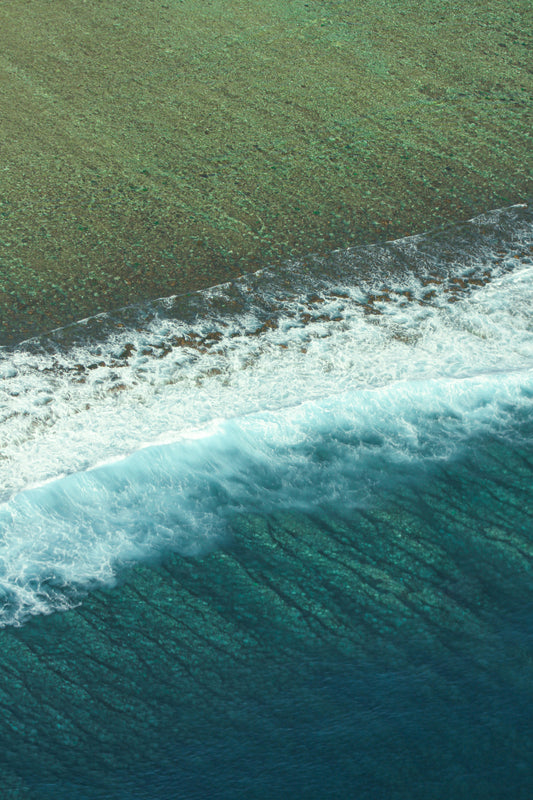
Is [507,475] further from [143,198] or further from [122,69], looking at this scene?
[122,69]

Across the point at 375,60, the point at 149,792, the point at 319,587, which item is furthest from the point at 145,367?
the point at 375,60

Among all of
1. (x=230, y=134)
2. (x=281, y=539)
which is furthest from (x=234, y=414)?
(x=230, y=134)

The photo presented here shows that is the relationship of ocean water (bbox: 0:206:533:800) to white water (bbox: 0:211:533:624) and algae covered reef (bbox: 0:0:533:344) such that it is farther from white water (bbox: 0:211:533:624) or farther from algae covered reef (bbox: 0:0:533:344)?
algae covered reef (bbox: 0:0:533:344)

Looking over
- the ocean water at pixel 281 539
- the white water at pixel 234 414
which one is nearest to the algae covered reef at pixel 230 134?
the ocean water at pixel 281 539

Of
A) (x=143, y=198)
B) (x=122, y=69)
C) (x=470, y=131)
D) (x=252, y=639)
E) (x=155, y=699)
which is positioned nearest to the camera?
(x=155, y=699)

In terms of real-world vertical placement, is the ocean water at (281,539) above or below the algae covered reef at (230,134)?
below

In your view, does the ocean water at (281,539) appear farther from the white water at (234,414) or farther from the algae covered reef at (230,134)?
the algae covered reef at (230,134)

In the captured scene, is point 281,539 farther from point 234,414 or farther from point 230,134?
point 230,134
